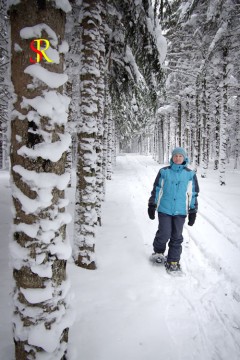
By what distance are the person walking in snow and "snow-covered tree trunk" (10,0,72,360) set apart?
276 cm

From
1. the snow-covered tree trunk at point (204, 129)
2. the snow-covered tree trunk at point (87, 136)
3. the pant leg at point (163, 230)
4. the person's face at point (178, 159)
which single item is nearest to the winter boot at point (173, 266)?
the pant leg at point (163, 230)

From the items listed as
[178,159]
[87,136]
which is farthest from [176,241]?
[87,136]

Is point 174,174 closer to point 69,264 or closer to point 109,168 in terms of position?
point 69,264

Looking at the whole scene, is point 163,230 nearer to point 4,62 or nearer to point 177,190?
point 177,190

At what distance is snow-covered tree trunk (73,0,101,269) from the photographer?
3.86m

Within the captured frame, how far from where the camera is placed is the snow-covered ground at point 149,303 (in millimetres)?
2496

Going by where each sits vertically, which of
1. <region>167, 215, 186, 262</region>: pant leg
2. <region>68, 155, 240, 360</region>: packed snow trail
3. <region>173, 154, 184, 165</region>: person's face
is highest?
<region>173, 154, 184, 165</region>: person's face

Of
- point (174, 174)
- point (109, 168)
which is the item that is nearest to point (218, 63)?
point (109, 168)

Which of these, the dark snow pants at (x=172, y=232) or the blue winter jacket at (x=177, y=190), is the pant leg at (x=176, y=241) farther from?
the blue winter jacket at (x=177, y=190)

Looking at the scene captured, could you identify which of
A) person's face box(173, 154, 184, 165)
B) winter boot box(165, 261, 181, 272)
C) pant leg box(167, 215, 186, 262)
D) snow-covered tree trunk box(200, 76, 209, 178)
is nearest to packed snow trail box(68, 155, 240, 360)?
winter boot box(165, 261, 181, 272)

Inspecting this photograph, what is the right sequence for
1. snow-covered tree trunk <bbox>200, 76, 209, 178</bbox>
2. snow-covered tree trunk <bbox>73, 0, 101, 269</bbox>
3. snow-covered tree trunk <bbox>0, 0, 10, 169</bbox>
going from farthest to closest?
snow-covered tree trunk <bbox>200, 76, 209, 178</bbox> → snow-covered tree trunk <bbox>73, 0, 101, 269</bbox> → snow-covered tree trunk <bbox>0, 0, 10, 169</bbox>

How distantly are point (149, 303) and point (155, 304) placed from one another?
0.27 feet

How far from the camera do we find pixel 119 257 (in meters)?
4.63

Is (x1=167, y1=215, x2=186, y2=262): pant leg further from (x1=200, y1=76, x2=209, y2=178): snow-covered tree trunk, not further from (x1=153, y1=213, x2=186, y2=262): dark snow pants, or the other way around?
(x1=200, y1=76, x2=209, y2=178): snow-covered tree trunk
